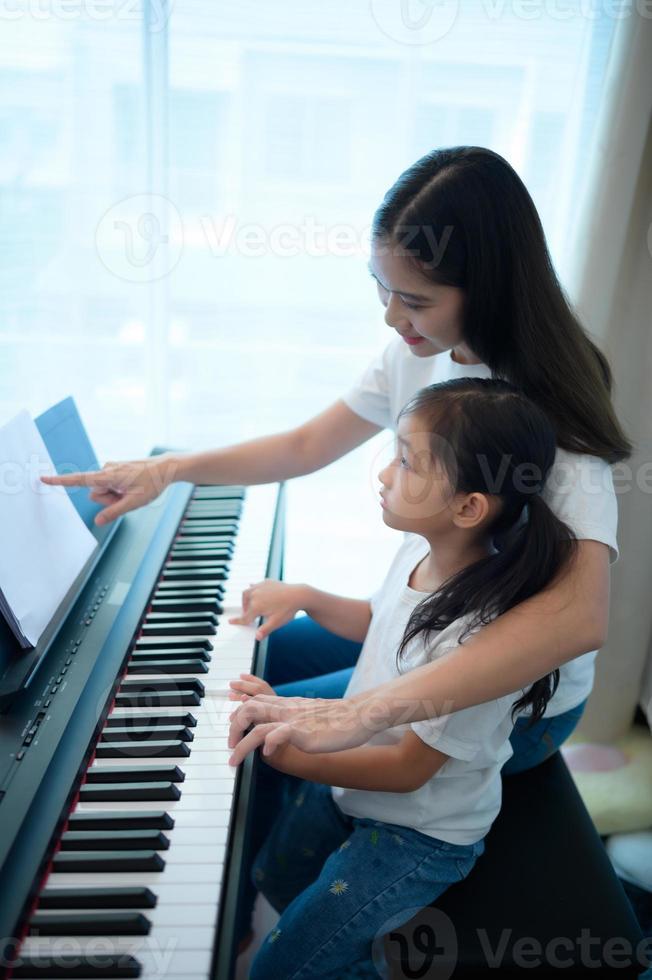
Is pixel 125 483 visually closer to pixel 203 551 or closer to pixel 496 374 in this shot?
pixel 203 551

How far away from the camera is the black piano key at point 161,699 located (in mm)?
1188

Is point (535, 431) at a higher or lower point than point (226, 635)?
higher

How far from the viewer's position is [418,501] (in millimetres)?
1154

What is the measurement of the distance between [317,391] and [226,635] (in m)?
1.06

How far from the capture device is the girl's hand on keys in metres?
1.20

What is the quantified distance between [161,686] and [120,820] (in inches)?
10.5

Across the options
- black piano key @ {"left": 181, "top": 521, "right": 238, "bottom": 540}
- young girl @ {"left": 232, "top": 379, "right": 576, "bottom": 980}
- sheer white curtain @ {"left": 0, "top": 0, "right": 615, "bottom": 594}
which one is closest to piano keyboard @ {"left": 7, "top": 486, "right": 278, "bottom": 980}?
young girl @ {"left": 232, "top": 379, "right": 576, "bottom": 980}

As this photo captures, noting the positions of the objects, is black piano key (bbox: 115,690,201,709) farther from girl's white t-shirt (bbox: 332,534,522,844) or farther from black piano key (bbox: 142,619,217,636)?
girl's white t-shirt (bbox: 332,534,522,844)

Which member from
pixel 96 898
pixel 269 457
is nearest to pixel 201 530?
pixel 269 457

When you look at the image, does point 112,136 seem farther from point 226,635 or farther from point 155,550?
point 226,635

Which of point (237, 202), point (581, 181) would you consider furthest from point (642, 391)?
point (237, 202)

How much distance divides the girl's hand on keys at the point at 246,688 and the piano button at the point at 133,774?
0.16m

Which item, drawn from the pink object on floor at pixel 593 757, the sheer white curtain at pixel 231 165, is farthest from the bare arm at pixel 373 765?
the pink object on floor at pixel 593 757

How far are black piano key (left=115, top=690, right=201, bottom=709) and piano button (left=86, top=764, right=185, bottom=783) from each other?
0.43 ft
